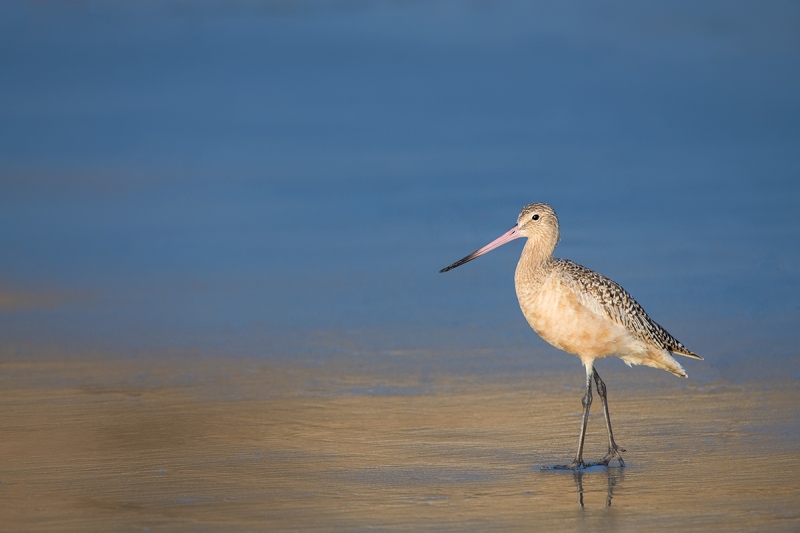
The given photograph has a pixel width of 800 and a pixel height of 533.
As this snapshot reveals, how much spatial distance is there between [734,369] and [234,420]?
340 cm

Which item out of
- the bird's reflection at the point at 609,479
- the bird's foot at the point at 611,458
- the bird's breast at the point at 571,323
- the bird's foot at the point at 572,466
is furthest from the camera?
the bird's breast at the point at 571,323

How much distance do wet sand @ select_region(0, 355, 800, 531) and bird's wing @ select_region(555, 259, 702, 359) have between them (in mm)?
540

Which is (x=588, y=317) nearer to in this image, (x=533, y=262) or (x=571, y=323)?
(x=571, y=323)

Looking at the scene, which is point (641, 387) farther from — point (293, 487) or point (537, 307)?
point (293, 487)

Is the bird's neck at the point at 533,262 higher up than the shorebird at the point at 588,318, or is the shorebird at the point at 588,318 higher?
the bird's neck at the point at 533,262

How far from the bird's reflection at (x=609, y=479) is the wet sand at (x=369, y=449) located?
20mm

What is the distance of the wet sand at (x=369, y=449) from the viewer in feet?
17.3

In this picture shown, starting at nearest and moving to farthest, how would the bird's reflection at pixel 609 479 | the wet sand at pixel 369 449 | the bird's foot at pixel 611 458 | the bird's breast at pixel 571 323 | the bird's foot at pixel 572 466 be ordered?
the wet sand at pixel 369 449 → the bird's reflection at pixel 609 479 → the bird's foot at pixel 572 466 → the bird's foot at pixel 611 458 → the bird's breast at pixel 571 323

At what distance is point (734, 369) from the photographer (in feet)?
27.0

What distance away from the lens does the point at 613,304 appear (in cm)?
670

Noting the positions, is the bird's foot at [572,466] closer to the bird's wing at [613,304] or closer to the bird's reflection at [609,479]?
the bird's reflection at [609,479]

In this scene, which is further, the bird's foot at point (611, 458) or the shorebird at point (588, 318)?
the shorebird at point (588, 318)

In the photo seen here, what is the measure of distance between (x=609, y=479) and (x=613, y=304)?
114 cm

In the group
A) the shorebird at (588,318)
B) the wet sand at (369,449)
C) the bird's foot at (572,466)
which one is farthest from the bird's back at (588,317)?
the bird's foot at (572,466)
